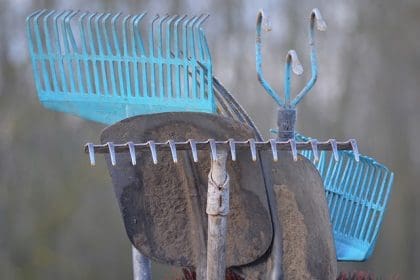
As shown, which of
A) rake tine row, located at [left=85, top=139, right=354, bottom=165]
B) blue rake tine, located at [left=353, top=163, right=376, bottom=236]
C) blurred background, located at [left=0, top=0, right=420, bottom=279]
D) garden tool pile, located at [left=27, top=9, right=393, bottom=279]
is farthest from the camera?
blurred background, located at [left=0, top=0, right=420, bottom=279]

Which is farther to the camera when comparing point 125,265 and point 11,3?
point 125,265

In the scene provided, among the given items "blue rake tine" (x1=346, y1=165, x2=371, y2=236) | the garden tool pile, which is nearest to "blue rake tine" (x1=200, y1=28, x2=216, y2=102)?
the garden tool pile

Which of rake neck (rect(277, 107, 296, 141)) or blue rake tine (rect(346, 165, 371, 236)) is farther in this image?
blue rake tine (rect(346, 165, 371, 236))

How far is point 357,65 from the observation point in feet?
12.7

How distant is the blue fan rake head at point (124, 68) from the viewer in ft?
5.35

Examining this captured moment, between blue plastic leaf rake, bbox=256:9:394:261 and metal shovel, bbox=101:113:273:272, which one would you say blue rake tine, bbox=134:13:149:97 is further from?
blue plastic leaf rake, bbox=256:9:394:261

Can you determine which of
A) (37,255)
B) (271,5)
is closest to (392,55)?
(271,5)

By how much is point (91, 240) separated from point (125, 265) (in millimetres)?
225

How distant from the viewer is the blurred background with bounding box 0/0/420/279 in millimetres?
3764

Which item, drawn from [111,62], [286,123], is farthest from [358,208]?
[111,62]

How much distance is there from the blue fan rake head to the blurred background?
1.92 metres

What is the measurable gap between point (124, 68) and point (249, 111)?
205cm

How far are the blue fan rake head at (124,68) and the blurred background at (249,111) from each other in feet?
6.31

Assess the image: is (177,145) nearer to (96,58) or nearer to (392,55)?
(96,58)
